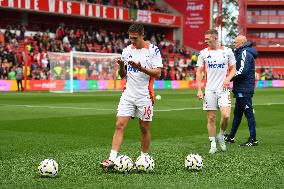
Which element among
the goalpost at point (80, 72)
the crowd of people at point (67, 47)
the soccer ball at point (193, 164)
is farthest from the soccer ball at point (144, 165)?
the crowd of people at point (67, 47)

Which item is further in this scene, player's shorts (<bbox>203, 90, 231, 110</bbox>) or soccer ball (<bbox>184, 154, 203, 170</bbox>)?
player's shorts (<bbox>203, 90, 231, 110</bbox>)

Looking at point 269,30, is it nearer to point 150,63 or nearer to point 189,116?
point 189,116

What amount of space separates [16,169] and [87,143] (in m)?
3.39

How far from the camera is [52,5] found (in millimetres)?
48219

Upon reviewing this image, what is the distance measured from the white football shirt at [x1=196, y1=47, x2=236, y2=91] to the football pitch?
122cm

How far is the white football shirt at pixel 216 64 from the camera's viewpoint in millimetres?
10492

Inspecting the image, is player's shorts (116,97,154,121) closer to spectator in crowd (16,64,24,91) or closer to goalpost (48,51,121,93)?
spectator in crowd (16,64,24,91)

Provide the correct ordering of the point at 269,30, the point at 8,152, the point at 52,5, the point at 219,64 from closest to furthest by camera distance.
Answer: the point at 8,152 → the point at 219,64 → the point at 52,5 → the point at 269,30

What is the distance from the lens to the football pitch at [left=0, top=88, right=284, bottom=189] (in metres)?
7.25

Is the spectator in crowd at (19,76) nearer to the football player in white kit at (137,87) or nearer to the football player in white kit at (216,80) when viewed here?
the football player in white kit at (216,80)

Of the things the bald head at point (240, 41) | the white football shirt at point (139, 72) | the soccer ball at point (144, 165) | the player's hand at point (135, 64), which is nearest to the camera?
the player's hand at point (135, 64)

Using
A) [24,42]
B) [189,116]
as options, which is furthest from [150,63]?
[24,42]

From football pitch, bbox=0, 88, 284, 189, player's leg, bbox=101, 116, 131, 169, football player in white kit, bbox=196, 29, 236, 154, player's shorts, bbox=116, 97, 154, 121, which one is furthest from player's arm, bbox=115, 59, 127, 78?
football player in white kit, bbox=196, 29, 236, 154

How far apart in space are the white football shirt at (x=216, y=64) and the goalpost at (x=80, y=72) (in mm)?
27492
